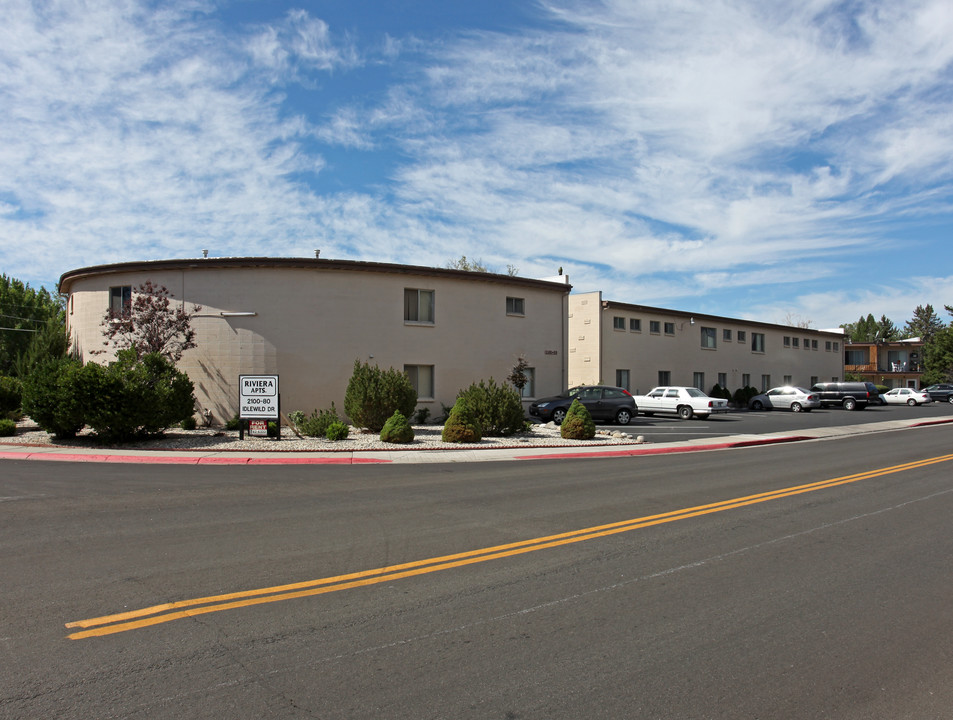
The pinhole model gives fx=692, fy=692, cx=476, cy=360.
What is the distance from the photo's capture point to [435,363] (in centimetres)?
2675

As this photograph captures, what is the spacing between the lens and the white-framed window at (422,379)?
26.5 metres

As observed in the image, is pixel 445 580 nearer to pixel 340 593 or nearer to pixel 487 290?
pixel 340 593

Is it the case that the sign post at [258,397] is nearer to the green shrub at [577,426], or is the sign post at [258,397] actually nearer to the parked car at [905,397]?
the green shrub at [577,426]

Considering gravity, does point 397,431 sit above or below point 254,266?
below

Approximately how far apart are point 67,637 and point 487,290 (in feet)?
79.8

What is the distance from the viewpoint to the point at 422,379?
26.8 meters

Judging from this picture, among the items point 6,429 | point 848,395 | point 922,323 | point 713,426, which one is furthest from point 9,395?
point 922,323

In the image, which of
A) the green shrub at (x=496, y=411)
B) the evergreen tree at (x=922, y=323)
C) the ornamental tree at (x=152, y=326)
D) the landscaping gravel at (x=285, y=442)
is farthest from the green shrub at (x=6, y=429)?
the evergreen tree at (x=922, y=323)

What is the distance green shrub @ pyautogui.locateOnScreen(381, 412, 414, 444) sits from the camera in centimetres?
1902

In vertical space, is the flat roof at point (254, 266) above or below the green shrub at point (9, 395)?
above

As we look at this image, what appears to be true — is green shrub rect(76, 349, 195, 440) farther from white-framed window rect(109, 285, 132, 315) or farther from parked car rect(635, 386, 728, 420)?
parked car rect(635, 386, 728, 420)

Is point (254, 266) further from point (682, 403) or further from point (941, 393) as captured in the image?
point (941, 393)

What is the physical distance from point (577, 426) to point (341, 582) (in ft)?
53.3

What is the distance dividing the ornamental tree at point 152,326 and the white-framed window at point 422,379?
25.8 ft
